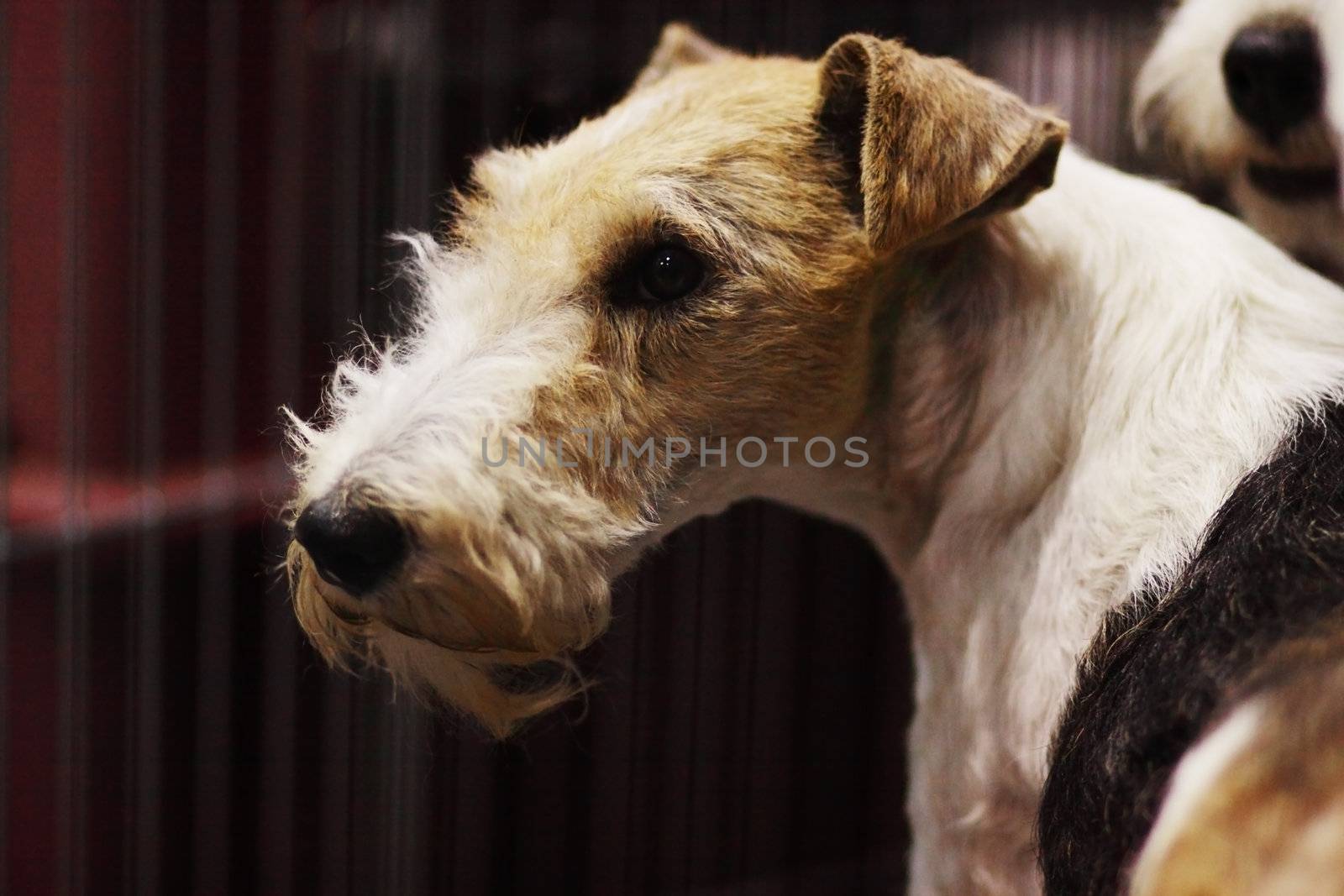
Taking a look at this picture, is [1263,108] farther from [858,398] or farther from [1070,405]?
[858,398]

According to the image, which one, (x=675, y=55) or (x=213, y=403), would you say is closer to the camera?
(x=675, y=55)

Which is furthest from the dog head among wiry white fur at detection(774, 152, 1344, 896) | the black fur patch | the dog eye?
the black fur patch

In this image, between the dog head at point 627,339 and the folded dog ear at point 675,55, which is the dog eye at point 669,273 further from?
the folded dog ear at point 675,55

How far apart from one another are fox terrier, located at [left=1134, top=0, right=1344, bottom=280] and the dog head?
0.35m

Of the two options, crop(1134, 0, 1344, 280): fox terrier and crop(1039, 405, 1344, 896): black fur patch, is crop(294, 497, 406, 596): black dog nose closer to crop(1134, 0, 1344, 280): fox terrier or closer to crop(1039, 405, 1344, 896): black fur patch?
crop(1039, 405, 1344, 896): black fur patch

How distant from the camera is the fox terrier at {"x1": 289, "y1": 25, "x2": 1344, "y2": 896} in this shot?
811mm

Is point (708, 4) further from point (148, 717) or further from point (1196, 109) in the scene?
point (148, 717)

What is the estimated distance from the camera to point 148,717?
1.38 m

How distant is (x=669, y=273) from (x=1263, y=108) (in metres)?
0.65

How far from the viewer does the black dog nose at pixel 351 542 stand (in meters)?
0.76

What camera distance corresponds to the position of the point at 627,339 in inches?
35.2

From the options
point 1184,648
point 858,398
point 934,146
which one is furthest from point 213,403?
point 1184,648

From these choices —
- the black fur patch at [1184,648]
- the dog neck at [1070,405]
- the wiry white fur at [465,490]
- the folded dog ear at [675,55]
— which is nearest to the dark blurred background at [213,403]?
the folded dog ear at [675,55]

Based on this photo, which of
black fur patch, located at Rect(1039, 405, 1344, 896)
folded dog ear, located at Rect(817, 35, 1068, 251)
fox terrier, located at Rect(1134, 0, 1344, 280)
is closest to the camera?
black fur patch, located at Rect(1039, 405, 1344, 896)
